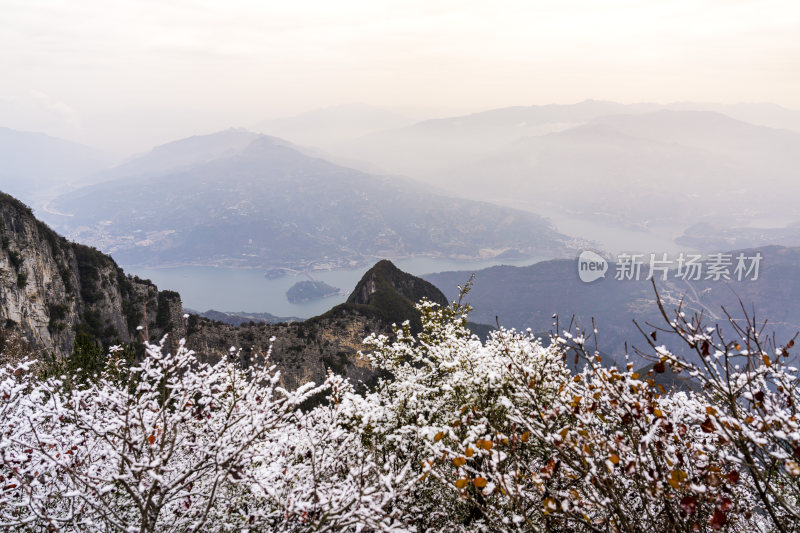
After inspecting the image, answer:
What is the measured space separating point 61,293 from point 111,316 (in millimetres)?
7903

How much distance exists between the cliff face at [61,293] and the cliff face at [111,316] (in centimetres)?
11

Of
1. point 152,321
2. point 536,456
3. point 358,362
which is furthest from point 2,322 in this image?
point 536,456

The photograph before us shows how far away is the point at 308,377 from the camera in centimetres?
5859

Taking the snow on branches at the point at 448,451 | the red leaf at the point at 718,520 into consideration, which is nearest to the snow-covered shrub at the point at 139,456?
the snow on branches at the point at 448,451

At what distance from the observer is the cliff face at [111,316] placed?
44344mm

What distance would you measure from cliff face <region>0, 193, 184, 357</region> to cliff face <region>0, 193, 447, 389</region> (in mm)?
110

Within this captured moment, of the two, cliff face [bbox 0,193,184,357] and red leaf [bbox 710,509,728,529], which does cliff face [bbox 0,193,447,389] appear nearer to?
cliff face [bbox 0,193,184,357]

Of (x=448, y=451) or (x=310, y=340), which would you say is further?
(x=310, y=340)

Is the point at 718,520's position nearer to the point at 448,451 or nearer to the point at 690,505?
the point at 690,505

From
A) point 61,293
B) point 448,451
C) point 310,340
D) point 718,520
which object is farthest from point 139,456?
point 310,340

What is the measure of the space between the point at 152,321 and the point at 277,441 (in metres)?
57.0

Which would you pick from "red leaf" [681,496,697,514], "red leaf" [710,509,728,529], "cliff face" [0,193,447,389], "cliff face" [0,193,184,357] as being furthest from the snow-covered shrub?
"cliff face" [0,193,447,389]

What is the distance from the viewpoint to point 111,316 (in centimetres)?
5734

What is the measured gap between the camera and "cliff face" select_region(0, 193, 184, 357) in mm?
43344
